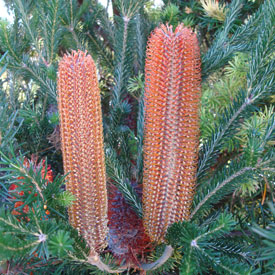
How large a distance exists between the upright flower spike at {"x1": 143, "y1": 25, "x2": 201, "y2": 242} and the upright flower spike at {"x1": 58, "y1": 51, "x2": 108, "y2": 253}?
0.08m

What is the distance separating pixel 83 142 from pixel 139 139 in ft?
0.72

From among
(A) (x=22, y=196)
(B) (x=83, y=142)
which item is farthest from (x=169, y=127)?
(A) (x=22, y=196)

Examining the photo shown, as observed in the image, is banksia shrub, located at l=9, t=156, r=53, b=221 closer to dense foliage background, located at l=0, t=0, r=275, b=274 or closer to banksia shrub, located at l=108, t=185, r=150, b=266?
dense foliage background, located at l=0, t=0, r=275, b=274

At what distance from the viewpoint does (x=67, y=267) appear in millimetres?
544

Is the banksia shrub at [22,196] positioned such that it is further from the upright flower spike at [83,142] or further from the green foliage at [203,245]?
the green foliage at [203,245]

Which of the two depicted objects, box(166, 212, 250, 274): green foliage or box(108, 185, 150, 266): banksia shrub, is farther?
box(108, 185, 150, 266): banksia shrub

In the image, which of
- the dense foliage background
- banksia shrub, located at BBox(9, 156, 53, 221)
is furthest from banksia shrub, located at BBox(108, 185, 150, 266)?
banksia shrub, located at BBox(9, 156, 53, 221)

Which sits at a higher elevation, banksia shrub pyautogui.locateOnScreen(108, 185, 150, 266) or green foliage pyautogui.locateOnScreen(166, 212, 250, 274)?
green foliage pyautogui.locateOnScreen(166, 212, 250, 274)

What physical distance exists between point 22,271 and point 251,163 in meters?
0.36

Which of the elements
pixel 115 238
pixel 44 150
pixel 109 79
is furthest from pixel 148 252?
pixel 109 79

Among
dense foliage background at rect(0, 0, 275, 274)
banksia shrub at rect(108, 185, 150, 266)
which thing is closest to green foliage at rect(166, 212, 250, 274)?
dense foliage background at rect(0, 0, 275, 274)

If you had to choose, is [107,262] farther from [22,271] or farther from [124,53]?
[124,53]

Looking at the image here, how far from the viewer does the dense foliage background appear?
16.3 inches

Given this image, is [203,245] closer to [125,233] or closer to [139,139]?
[125,233]
